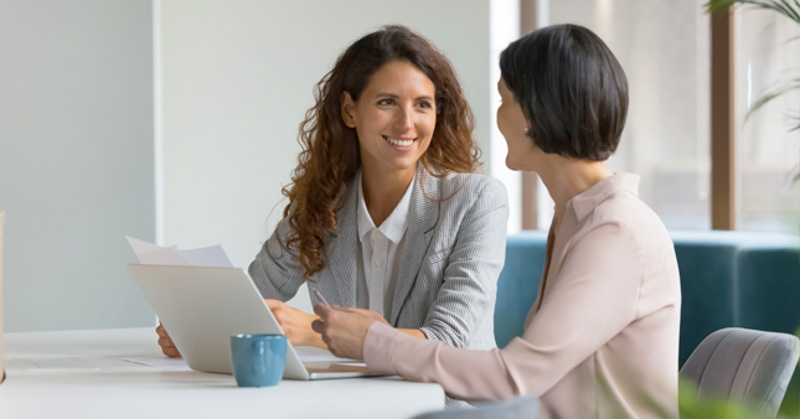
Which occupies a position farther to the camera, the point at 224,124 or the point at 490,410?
the point at 224,124

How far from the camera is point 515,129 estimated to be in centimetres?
145

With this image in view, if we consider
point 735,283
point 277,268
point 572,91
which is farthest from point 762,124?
point 572,91

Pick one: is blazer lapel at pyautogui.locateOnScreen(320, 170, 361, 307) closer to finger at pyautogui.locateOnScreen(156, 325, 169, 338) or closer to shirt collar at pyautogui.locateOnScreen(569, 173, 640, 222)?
finger at pyautogui.locateOnScreen(156, 325, 169, 338)

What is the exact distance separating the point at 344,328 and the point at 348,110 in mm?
961

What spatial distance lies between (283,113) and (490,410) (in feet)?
10.5

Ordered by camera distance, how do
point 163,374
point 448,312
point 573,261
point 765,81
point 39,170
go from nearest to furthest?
point 573,261
point 163,374
point 448,312
point 39,170
point 765,81

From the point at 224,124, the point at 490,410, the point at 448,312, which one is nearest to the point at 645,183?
the point at 224,124

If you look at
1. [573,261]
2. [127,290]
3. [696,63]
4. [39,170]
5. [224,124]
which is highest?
[696,63]

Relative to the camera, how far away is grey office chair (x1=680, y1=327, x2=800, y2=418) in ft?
4.67

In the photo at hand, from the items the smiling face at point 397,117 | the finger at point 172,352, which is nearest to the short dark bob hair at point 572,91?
the smiling face at point 397,117

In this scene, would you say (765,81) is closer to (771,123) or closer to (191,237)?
(771,123)

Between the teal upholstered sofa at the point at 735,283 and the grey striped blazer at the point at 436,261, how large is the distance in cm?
96

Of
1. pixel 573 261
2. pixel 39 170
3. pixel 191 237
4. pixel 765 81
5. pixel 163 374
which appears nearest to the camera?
pixel 573 261

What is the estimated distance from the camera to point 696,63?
3.68 meters
